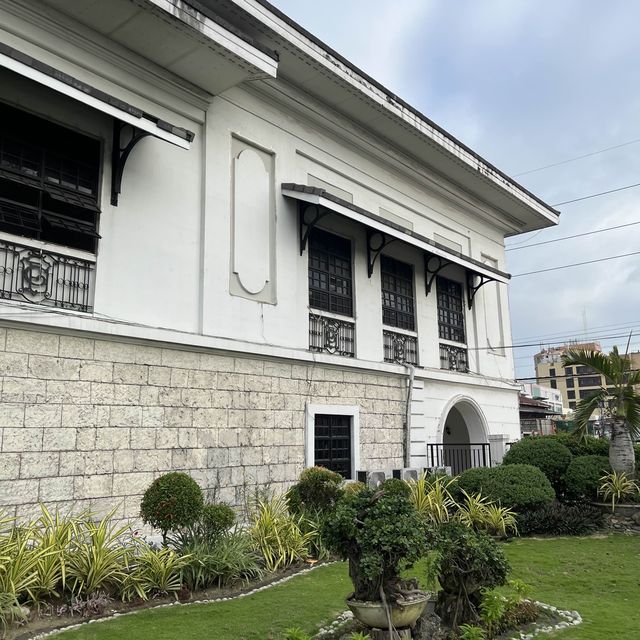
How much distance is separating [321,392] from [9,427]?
586cm

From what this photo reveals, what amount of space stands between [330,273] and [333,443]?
140 inches

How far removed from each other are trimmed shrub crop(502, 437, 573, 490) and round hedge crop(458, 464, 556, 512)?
104 centimetres

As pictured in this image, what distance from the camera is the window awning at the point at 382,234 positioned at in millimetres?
11828

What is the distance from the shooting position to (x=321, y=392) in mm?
12195

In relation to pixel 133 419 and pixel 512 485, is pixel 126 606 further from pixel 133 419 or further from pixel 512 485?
pixel 512 485

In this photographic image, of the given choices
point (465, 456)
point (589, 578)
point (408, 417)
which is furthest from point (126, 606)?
point (465, 456)

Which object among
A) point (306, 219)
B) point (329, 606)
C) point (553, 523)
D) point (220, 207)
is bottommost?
point (329, 606)

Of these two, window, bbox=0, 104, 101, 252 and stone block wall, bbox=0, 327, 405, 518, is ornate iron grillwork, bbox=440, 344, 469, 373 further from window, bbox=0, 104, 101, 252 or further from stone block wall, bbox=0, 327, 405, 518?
window, bbox=0, 104, 101, 252

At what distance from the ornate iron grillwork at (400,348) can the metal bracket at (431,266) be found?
63.8 inches

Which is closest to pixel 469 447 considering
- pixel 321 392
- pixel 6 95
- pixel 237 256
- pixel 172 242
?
pixel 321 392

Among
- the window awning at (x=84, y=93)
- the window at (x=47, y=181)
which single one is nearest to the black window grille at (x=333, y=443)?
the window at (x=47, y=181)

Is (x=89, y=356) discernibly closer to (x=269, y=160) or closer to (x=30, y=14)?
(x=30, y=14)

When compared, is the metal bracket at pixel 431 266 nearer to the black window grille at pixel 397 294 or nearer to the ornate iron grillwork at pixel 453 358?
the black window grille at pixel 397 294

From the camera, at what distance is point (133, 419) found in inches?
356
